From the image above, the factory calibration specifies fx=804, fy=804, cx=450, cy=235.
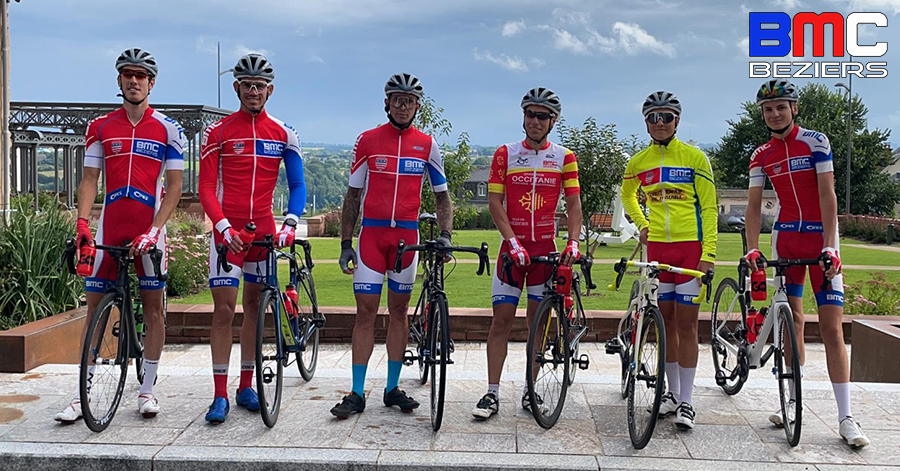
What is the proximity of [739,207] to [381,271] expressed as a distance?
60.5 meters

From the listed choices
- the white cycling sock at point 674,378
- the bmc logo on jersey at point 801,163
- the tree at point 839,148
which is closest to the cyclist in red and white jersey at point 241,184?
the white cycling sock at point 674,378

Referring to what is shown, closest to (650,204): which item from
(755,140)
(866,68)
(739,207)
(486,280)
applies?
(486,280)

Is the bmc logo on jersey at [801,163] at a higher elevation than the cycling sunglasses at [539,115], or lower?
lower

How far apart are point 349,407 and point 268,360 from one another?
612 mm

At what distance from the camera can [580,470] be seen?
4371 mm

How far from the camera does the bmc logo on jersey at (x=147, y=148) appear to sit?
5211mm

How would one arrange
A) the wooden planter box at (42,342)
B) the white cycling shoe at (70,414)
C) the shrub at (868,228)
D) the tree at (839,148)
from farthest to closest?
the tree at (839,148) → the shrub at (868,228) → the wooden planter box at (42,342) → the white cycling shoe at (70,414)

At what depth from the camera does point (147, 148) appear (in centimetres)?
523

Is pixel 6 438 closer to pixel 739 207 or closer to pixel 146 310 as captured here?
pixel 146 310

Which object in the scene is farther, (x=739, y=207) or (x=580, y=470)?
(x=739, y=207)

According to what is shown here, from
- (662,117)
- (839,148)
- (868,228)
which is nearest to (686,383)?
(662,117)

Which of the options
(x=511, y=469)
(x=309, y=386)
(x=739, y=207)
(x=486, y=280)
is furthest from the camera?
(x=739, y=207)

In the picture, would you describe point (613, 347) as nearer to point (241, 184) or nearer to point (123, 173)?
point (241, 184)

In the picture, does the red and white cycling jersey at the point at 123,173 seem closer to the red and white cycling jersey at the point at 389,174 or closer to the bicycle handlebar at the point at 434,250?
the red and white cycling jersey at the point at 389,174
